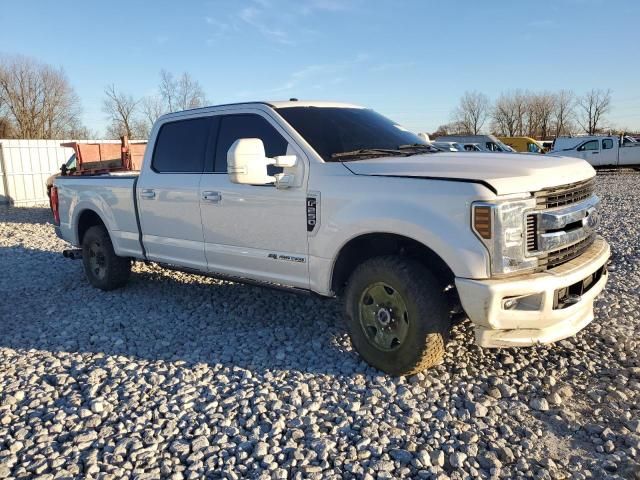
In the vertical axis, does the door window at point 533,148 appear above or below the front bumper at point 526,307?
above

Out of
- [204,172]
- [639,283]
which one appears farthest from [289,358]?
[639,283]

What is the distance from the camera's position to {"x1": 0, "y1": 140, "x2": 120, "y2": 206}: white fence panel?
18906mm

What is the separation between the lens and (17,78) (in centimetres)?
5041

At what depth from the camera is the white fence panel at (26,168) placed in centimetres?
1891

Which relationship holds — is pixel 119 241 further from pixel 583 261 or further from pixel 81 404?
pixel 583 261

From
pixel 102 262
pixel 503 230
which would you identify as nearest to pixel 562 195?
pixel 503 230

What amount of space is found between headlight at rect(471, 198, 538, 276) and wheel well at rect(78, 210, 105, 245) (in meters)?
4.92

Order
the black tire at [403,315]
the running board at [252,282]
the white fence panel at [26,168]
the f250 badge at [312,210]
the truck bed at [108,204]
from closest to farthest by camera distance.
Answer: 1. the black tire at [403,315]
2. the f250 badge at [312,210]
3. the running board at [252,282]
4. the truck bed at [108,204]
5. the white fence panel at [26,168]

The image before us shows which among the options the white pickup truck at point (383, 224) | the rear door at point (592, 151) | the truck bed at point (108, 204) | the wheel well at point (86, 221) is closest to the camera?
the white pickup truck at point (383, 224)

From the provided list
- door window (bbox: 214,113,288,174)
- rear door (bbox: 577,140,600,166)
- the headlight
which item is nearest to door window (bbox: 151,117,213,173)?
door window (bbox: 214,113,288,174)

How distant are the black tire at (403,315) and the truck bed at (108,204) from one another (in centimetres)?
296

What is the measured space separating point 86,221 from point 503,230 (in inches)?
211

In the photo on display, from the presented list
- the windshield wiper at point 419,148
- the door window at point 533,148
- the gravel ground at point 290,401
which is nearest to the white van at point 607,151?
the door window at point 533,148

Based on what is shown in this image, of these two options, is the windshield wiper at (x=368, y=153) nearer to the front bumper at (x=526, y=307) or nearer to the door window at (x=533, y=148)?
the front bumper at (x=526, y=307)
